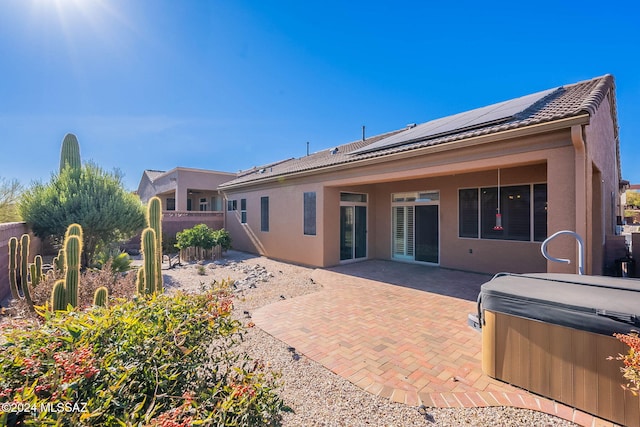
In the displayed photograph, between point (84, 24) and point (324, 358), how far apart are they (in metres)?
9.16

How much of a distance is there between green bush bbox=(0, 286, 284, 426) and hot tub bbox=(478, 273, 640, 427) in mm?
2888

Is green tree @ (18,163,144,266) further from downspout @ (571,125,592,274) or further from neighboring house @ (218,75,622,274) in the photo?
downspout @ (571,125,592,274)

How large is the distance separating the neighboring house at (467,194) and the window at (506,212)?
3 cm

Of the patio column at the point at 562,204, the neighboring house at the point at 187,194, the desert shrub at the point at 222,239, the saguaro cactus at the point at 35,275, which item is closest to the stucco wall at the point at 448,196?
the patio column at the point at 562,204

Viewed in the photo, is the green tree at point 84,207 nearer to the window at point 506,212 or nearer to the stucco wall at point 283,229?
the stucco wall at point 283,229

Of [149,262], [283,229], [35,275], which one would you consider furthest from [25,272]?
[283,229]

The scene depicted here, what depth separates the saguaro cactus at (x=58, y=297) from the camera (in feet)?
13.7

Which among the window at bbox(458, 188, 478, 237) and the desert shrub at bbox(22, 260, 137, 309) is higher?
the window at bbox(458, 188, 478, 237)

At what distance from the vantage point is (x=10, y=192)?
12453mm

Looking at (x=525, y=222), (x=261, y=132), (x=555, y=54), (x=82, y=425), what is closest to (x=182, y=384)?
(x=82, y=425)

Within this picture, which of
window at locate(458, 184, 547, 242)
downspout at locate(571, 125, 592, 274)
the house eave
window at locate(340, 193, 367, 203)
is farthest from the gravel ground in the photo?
window at locate(340, 193, 367, 203)

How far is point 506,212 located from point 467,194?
1.34 metres

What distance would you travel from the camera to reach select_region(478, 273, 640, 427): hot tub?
8.50 feet

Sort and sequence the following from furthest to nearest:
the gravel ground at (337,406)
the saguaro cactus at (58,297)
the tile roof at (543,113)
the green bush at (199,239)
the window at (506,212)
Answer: the green bush at (199,239) → the window at (506,212) → the tile roof at (543,113) → the saguaro cactus at (58,297) → the gravel ground at (337,406)
